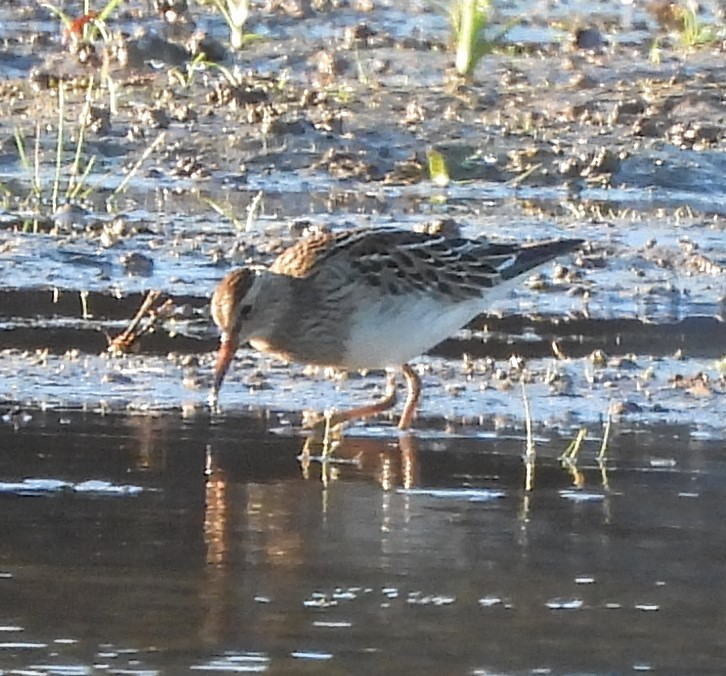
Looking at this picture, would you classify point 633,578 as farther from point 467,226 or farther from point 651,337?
point 467,226

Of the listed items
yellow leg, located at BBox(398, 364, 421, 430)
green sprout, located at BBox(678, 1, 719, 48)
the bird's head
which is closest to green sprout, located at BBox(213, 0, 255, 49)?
green sprout, located at BBox(678, 1, 719, 48)

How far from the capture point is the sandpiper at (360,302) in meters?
7.91

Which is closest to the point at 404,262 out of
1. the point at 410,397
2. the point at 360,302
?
the point at 360,302

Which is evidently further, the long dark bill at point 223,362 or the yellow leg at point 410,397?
the yellow leg at point 410,397

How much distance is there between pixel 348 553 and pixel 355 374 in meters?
2.56

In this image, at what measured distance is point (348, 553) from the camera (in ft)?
20.6

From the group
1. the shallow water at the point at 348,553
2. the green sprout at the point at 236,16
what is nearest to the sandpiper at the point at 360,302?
the shallow water at the point at 348,553

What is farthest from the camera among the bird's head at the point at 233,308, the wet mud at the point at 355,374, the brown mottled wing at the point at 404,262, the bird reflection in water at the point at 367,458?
the brown mottled wing at the point at 404,262

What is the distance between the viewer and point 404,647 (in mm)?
5477

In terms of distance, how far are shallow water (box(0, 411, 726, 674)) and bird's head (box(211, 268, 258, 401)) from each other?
0.77 feet

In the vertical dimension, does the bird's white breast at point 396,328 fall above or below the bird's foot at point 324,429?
above

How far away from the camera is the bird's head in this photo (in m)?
7.75

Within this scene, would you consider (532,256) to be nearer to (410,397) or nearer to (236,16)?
(410,397)

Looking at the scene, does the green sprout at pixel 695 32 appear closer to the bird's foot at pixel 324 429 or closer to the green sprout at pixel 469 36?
the green sprout at pixel 469 36
